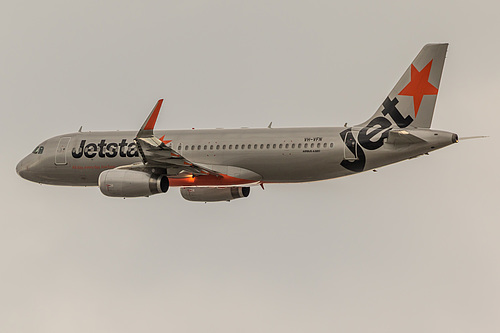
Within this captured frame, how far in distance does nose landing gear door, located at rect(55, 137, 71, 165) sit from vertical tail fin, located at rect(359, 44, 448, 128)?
16.3m

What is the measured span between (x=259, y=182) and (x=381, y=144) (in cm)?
687

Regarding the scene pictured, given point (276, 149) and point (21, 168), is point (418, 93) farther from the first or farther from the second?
point (21, 168)

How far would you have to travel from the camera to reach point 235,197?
6172 centimetres

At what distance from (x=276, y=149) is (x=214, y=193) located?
20.8 feet

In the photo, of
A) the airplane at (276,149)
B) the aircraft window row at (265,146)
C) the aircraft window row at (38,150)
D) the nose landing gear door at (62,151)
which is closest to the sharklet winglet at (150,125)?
the airplane at (276,149)

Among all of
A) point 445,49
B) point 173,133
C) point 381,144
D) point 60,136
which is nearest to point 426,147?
point 381,144

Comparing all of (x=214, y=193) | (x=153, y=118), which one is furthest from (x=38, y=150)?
(x=153, y=118)

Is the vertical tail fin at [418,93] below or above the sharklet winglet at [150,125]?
above

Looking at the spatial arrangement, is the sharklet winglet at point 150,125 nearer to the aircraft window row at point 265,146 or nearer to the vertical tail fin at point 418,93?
the aircraft window row at point 265,146

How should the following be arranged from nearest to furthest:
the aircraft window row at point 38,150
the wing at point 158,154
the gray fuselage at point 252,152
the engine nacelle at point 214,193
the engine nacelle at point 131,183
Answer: the gray fuselage at point 252,152 < the wing at point 158,154 < the engine nacelle at point 131,183 < the engine nacelle at point 214,193 < the aircraft window row at point 38,150

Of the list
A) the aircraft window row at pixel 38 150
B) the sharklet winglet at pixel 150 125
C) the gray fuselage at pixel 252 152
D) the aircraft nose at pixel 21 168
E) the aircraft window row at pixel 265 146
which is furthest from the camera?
the aircraft nose at pixel 21 168

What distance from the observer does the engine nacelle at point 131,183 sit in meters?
56.4

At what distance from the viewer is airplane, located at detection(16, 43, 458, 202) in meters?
54.9

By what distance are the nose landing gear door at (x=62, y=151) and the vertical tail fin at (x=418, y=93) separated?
16.3m
